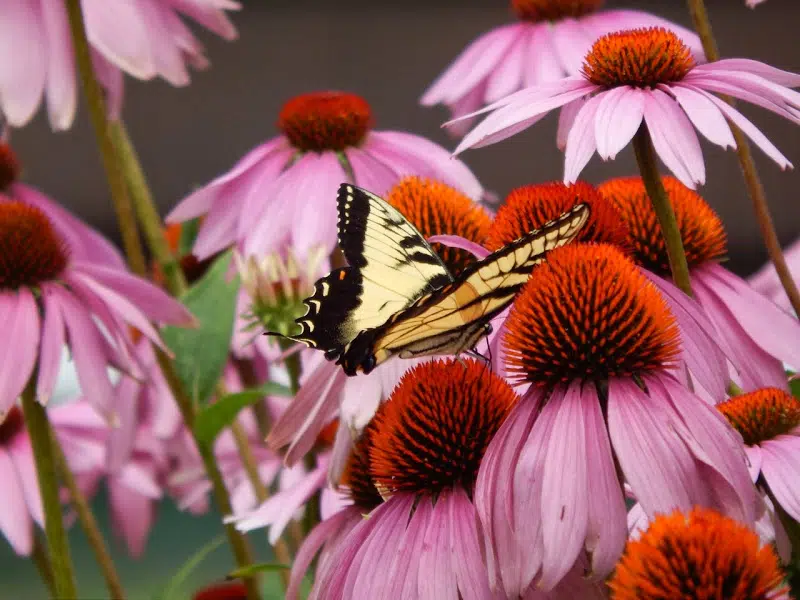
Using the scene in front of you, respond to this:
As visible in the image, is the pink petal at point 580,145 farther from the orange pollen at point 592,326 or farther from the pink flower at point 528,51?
the pink flower at point 528,51

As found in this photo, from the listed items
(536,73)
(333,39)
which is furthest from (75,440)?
(333,39)

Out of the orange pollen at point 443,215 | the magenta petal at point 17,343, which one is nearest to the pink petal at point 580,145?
the orange pollen at point 443,215

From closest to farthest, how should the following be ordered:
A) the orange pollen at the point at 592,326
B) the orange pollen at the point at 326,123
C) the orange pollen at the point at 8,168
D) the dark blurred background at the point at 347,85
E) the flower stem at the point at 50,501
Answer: the orange pollen at the point at 592,326 → the flower stem at the point at 50,501 → the orange pollen at the point at 326,123 → the orange pollen at the point at 8,168 → the dark blurred background at the point at 347,85

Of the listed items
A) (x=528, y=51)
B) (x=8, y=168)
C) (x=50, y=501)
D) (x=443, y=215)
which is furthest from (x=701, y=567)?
(x=8, y=168)

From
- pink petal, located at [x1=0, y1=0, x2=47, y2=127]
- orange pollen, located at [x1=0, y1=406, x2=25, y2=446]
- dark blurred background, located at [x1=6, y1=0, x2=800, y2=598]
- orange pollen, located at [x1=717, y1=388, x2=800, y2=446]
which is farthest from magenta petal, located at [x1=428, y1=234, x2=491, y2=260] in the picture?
dark blurred background, located at [x1=6, y1=0, x2=800, y2=598]

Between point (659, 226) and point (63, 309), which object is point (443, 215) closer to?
point (659, 226)

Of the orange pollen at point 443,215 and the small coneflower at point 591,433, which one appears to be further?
the orange pollen at point 443,215

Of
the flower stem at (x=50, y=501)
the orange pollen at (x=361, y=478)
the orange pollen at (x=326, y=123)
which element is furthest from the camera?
the orange pollen at (x=326, y=123)
